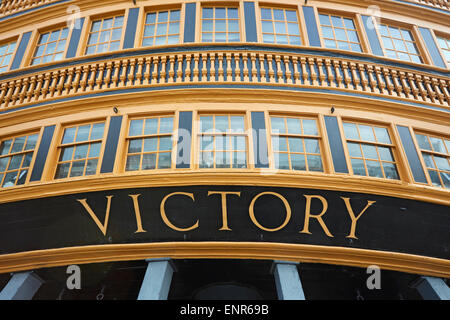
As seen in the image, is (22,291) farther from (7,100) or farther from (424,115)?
(424,115)

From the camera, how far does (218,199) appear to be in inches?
240

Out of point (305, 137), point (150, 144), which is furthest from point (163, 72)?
point (305, 137)

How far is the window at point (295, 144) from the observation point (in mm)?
6688

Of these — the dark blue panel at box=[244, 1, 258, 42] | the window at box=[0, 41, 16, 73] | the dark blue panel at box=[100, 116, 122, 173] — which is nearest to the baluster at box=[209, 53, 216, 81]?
the dark blue panel at box=[244, 1, 258, 42]

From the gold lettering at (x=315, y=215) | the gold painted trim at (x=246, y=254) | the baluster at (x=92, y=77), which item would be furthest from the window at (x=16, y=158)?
the gold lettering at (x=315, y=215)

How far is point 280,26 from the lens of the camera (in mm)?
8922

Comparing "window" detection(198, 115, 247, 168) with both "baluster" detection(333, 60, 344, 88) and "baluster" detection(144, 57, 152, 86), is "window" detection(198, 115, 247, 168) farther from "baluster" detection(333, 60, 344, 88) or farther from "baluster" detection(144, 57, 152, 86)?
"baluster" detection(333, 60, 344, 88)

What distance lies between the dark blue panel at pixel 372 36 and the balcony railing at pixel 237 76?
2.86 feet

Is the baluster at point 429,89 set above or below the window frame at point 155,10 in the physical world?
below

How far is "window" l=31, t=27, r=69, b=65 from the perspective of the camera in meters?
9.13

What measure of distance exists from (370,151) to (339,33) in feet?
12.9

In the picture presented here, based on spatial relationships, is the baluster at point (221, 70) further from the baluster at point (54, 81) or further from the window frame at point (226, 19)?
the baluster at point (54, 81)

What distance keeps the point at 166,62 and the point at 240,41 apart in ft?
6.69

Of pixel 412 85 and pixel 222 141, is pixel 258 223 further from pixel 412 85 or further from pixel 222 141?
pixel 412 85
